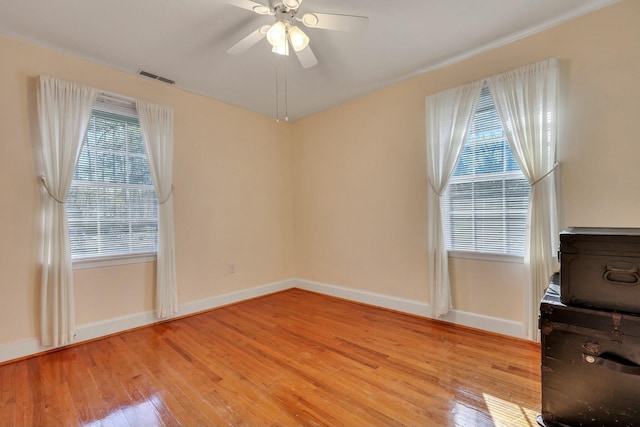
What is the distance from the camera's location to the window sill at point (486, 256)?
259 cm

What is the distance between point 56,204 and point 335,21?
275 cm

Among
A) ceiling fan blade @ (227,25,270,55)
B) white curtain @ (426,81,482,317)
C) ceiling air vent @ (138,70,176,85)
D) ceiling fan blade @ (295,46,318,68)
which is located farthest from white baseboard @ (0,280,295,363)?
ceiling fan blade @ (295,46,318,68)

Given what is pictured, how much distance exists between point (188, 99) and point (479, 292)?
3.86 meters

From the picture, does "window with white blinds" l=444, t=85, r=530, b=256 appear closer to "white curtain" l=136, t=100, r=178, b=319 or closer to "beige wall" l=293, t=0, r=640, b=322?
"beige wall" l=293, t=0, r=640, b=322

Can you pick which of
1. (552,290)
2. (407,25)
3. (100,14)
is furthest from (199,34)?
(552,290)

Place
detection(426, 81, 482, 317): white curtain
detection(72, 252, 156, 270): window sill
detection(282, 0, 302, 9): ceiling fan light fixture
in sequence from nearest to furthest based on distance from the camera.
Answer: detection(282, 0, 302, 9): ceiling fan light fixture < detection(72, 252, 156, 270): window sill < detection(426, 81, 482, 317): white curtain

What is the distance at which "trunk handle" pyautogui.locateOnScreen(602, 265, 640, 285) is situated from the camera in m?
1.29

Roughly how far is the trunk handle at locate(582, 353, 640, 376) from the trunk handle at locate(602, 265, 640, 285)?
341mm

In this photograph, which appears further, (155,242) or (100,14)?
(155,242)

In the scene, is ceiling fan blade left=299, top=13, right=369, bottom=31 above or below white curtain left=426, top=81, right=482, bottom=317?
above

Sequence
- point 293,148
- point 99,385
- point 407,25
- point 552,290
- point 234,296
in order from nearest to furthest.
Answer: point 552,290, point 99,385, point 407,25, point 234,296, point 293,148

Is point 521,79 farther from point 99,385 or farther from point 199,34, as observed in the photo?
point 99,385

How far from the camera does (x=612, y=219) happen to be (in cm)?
215

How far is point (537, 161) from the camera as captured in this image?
238cm
